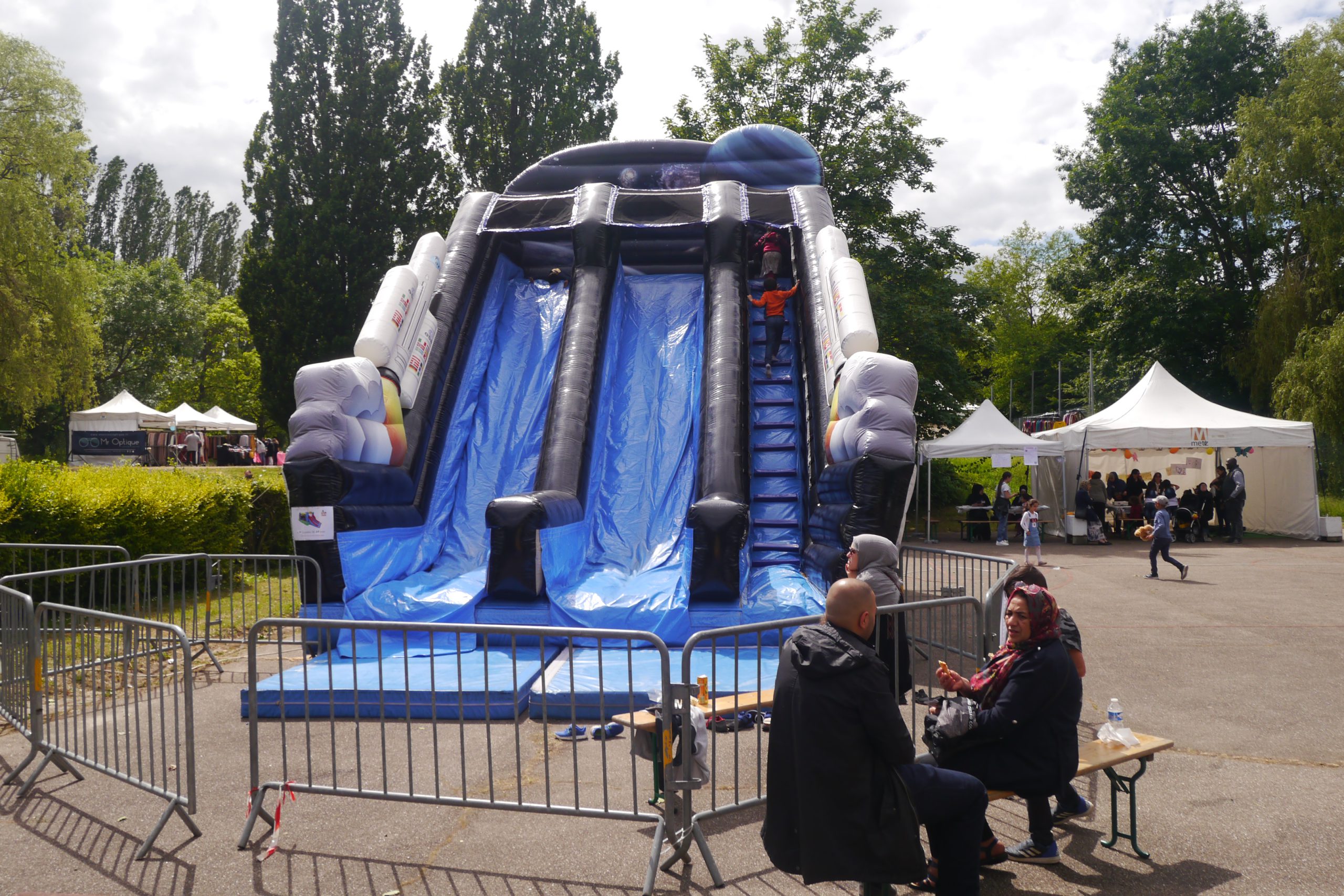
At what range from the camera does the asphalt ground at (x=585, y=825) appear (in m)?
3.84

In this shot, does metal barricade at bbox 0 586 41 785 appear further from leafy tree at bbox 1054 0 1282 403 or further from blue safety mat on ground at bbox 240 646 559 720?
leafy tree at bbox 1054 0 1282 403

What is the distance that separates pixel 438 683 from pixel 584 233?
7528 mm

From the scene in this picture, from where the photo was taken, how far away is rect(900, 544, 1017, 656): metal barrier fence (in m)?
5.26

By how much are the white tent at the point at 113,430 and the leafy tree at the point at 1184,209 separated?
28.2 meters

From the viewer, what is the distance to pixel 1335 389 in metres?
20.9

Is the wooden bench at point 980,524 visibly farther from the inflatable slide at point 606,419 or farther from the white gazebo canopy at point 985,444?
the inflatable slide at point 606,419

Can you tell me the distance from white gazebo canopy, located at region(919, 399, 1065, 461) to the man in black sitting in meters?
15.9

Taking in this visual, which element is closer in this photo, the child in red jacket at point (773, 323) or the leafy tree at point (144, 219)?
the child in red jacket at point (773, 323)

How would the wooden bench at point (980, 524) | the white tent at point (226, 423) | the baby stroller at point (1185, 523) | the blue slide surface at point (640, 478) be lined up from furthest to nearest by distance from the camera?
the white tent at point (226, 423) < the wooden bench at point (980, 524) < the baby stroller at point (1185, 523) < the blue slide surface at point (640, 478)

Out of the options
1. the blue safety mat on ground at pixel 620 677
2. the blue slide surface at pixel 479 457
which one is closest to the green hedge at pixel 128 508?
the blue slide surface at pixel 479 457

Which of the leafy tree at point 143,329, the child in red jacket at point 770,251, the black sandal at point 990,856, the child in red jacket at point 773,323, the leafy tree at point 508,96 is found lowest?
the black sandal at point 990,856

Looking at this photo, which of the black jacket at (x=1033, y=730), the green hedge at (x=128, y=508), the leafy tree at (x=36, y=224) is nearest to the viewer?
the black jacket at (x=1033, y=730)

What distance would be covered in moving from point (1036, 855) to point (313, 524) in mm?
6151

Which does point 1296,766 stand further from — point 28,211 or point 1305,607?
point 28,211
